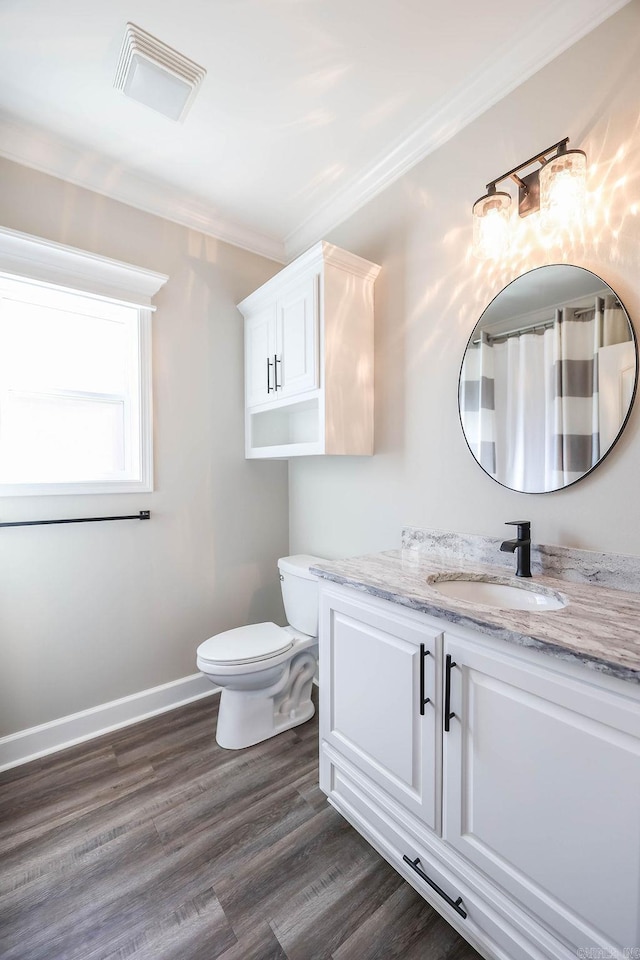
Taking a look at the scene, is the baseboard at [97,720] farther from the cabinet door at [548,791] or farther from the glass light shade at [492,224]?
the glass light shade at [492,224]

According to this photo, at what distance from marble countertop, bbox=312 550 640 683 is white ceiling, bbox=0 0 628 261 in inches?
66.8

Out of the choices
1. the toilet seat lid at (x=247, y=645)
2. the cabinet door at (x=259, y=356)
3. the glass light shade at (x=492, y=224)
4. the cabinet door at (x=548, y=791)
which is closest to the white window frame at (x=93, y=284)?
the cabinet door at (x=259, y=356)

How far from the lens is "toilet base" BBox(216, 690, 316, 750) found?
6.22 feet

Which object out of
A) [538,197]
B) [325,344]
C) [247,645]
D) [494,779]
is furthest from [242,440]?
[494,779]

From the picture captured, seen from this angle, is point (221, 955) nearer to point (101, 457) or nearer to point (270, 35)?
point (101, 457)

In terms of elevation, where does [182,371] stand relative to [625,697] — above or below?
above

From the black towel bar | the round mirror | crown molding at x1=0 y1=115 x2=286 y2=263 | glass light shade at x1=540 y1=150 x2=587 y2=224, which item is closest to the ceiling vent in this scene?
crown molding at x1=0 y1=115 x2=286 y2=263

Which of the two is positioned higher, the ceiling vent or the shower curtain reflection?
the ceiling vent

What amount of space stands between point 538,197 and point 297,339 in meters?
1.06

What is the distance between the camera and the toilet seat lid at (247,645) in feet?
5.97

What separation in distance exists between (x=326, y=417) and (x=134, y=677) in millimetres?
1641

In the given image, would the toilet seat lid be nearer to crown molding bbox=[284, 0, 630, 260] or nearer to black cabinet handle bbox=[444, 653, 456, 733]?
black cabinet handle bbox=[444, 653, 456, 733]

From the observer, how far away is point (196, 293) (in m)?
2.28

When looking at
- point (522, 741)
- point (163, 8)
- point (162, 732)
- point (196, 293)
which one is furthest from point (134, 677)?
point (163, 8)
